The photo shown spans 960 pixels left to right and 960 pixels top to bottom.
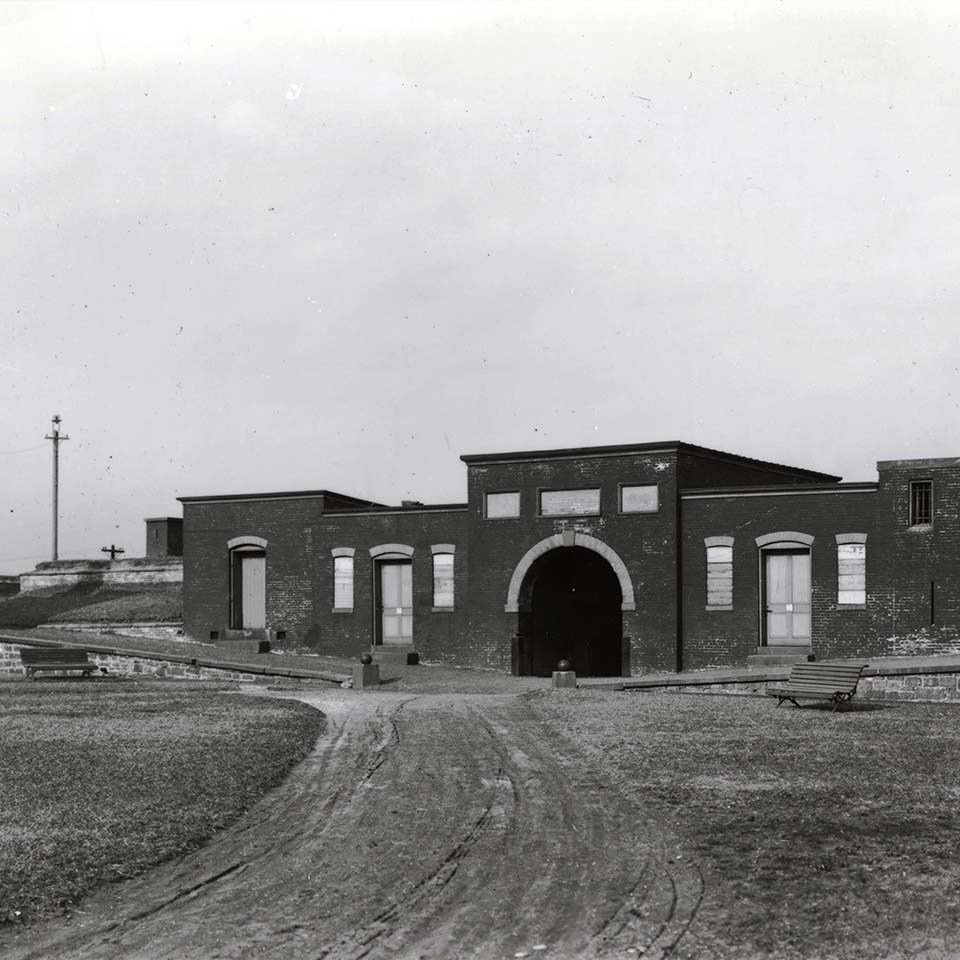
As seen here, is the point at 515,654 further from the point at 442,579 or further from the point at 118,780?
the point at 118,780

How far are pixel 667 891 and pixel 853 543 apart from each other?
19710 mm

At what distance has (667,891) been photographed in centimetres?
730

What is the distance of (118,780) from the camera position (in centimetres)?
1130

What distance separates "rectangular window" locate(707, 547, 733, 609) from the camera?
27.2 meters

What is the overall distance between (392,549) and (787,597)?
32.2ft

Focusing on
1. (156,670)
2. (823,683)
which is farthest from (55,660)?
(823,683)

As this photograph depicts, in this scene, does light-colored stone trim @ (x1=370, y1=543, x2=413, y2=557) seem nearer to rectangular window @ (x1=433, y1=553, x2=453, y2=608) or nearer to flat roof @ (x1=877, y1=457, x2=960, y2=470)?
rectangular window @ (x1=433, y1=553, x2=453, y2=608)

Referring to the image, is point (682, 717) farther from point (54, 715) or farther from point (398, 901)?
point (398, 901)

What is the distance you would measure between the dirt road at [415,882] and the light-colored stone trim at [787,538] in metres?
15.5

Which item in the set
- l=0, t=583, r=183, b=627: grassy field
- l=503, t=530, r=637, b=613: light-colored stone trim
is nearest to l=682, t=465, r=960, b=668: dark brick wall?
l=503, t=530, r=637, b=613: light-colored stone trim

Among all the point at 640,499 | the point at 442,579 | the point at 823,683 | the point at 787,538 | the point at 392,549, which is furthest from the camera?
the point at 392,549

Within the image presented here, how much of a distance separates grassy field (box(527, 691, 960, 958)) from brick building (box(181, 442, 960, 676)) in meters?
8.17

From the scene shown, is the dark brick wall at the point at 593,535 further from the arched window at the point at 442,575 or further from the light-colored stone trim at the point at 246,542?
the light-colored stone trim at the point at 246,542

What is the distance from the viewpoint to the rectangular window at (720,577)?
2722 centimetres
